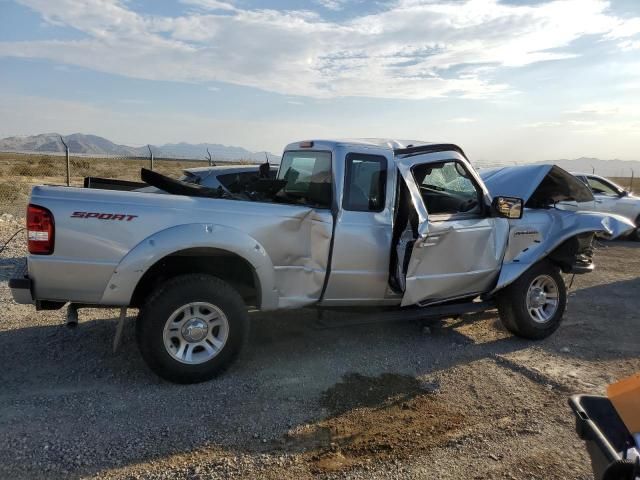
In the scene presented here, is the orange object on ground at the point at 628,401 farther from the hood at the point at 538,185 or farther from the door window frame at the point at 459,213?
the hood at the point at 538,185

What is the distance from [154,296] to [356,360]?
1.92 m

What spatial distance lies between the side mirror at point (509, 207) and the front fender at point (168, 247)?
2309 mm

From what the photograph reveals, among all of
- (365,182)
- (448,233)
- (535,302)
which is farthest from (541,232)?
(365,182)

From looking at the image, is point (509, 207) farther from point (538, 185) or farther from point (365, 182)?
A: point (365, 182)

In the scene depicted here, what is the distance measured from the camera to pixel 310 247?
4.34 metres

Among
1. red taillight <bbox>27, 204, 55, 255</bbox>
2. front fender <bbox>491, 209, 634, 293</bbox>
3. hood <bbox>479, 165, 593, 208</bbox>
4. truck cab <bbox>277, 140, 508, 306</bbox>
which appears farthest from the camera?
hood <bbox>479, 165, 593, 208</bbox>

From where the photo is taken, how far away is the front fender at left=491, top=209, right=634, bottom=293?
5184mm

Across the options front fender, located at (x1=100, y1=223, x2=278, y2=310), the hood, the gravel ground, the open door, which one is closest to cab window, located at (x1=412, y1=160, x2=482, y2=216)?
the open door

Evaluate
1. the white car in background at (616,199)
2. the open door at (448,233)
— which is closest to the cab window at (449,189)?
the open door at (448,233)

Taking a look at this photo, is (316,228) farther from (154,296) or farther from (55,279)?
(55,279)

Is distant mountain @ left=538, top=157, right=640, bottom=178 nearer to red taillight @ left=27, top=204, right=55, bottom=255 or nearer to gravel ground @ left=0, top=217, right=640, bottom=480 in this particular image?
gravel ground @ left=0, top=217, right=640, bottom=480

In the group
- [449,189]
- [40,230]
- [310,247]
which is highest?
[449,189]

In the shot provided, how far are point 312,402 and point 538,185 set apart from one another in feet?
11.5

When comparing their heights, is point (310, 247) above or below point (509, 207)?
below
